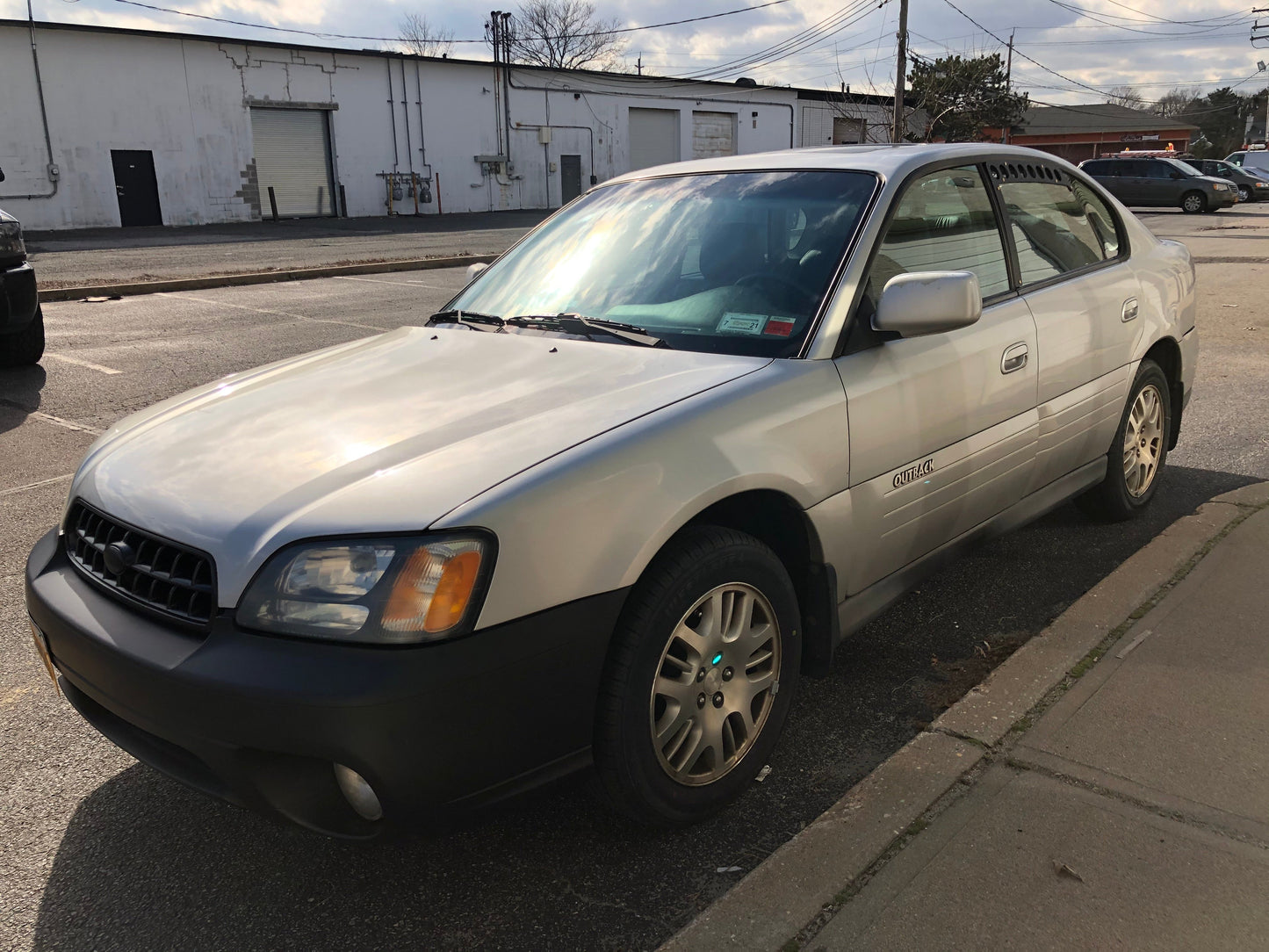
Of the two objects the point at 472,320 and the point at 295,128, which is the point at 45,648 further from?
the point at 295,128

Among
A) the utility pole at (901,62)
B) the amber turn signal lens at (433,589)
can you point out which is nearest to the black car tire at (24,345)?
the amber turn signal lens at (433,589)

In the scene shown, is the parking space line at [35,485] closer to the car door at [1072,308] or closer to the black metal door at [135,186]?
the car door at [1072,308]

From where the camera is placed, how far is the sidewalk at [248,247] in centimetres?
1584

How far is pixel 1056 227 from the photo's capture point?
3.96m

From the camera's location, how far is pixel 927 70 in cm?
5028

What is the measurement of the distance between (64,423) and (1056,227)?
5934 mm

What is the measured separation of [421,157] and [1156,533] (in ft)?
Result: 114

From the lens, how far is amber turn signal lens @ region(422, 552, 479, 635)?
6.44 ft

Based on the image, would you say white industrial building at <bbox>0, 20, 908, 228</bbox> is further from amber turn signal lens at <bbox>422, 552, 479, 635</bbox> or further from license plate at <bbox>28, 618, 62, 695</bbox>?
amber turn signal lens at <bbox>422, 552, 479, 635</bbox>

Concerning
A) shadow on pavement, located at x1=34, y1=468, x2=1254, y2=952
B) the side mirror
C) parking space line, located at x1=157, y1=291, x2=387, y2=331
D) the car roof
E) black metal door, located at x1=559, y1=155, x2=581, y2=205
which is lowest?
shadow on pavement, located at x1=34, y1=468, x2=1254, y2=952

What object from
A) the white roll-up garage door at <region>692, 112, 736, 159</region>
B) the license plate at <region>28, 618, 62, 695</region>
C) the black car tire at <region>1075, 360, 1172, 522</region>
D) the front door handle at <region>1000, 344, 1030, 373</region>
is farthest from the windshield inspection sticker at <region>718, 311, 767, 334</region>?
the white roll-up garage door at <region>692, 112, 736, 159</region>

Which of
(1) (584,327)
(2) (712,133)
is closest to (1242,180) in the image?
(2) (712,133)

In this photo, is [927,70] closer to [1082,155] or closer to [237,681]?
[1082,155]

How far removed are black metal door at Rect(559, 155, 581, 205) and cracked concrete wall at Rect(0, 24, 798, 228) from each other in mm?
268
